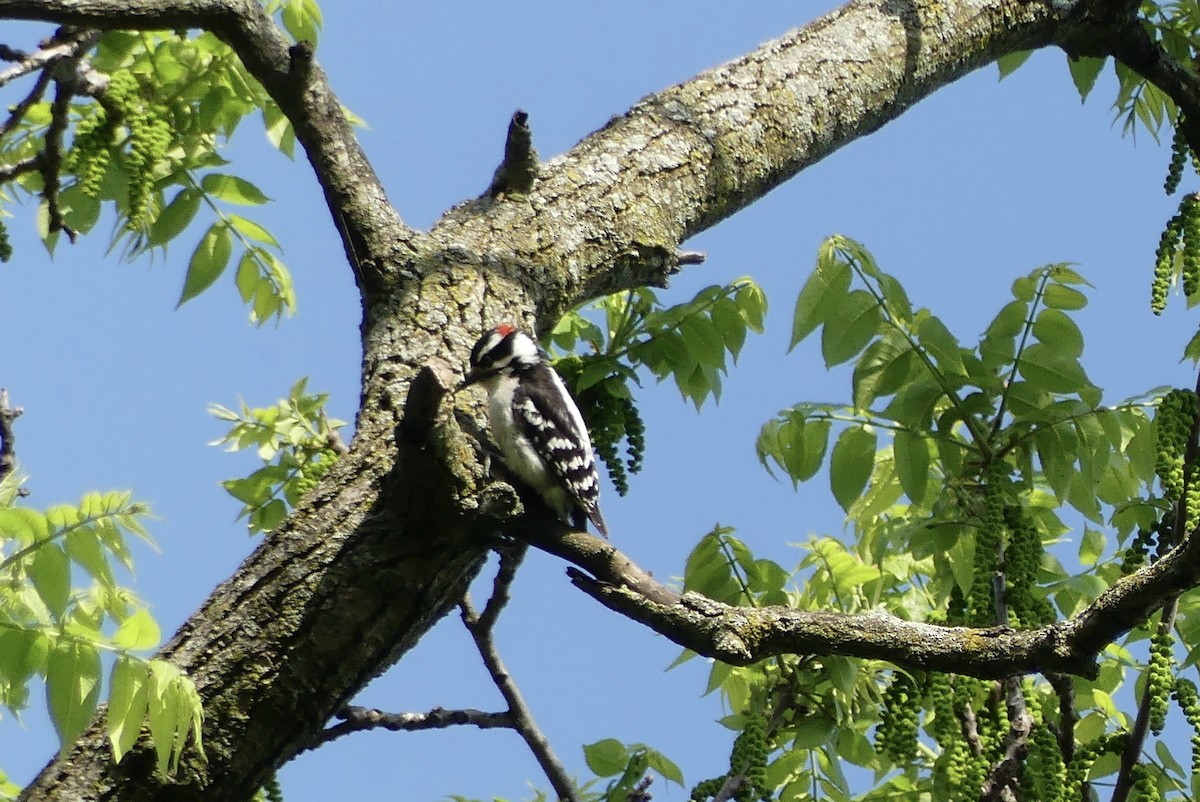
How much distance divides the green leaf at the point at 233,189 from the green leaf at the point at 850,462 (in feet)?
6.23

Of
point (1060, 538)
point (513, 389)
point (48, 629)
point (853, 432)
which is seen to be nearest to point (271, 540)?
point (48, 629)

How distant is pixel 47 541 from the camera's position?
9.15ft

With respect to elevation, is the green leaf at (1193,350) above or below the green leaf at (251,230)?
above

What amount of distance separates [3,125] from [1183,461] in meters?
3.58

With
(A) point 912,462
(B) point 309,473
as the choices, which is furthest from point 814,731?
(B) point 309,473

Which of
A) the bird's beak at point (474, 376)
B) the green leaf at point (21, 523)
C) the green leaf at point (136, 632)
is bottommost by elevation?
the green leaf at point (136, 632)

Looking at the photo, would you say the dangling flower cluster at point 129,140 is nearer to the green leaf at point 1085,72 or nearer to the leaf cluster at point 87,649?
the leaf cluster at point 87,649

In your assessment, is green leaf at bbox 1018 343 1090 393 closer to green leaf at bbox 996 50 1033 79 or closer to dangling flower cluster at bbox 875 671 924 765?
dangling flower cluster at bbox 875 671 924 765

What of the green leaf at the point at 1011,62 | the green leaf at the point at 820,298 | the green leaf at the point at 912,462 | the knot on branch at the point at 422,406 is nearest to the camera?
the knot on branch at the point at 422,406

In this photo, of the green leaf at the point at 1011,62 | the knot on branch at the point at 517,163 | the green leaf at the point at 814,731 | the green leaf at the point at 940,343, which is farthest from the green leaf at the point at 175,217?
the green leaf at the point at 1011,62

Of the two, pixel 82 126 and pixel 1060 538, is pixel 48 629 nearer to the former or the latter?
pixel 82 126

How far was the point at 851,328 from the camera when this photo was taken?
365 centimetres

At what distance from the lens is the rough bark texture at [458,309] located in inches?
98.4

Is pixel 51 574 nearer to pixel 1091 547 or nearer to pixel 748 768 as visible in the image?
pixel 748 768
